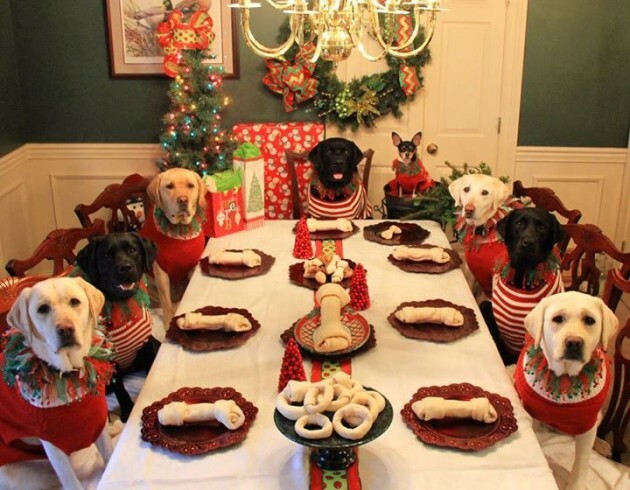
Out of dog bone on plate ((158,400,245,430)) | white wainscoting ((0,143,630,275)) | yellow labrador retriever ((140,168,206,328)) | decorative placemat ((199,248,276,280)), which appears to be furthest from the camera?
white wainscoting ((0,143,630,275))

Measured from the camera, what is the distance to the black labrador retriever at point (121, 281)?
2.54 metres

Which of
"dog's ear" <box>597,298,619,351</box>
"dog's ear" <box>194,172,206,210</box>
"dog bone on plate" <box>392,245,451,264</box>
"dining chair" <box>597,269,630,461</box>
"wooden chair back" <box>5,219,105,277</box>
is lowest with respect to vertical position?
"dining chair" <box>597,269,630,461</box>

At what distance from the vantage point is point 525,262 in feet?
8.69

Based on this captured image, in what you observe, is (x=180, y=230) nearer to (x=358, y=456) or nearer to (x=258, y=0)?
(x=358, y=456)

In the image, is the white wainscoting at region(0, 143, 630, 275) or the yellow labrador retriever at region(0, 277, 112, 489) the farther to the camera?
the white wainscoting at region(0, 143, 630, 275)

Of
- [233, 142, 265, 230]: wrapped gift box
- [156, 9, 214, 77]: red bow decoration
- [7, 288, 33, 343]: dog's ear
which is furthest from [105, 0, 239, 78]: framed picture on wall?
[7, 288, 33, 343]: dog's ear

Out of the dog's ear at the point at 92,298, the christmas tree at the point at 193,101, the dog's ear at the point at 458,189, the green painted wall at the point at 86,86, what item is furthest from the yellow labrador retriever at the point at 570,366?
the green painted wall at the point at 86,86

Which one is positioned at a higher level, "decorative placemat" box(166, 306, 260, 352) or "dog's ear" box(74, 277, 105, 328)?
"dog's ear" box(74, 277, 105, 328)

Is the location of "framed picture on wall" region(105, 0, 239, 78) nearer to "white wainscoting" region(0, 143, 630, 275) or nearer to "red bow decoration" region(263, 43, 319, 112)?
"red bow decoration" region(263, 43, 319, 112)

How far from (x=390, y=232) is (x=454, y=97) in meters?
1.63

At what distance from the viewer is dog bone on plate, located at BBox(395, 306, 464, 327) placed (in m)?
2.43

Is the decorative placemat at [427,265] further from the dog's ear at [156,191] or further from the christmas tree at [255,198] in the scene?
the dog's ear at [156,191]

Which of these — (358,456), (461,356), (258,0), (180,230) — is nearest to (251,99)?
(258,0)

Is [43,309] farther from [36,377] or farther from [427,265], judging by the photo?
[427,265]
